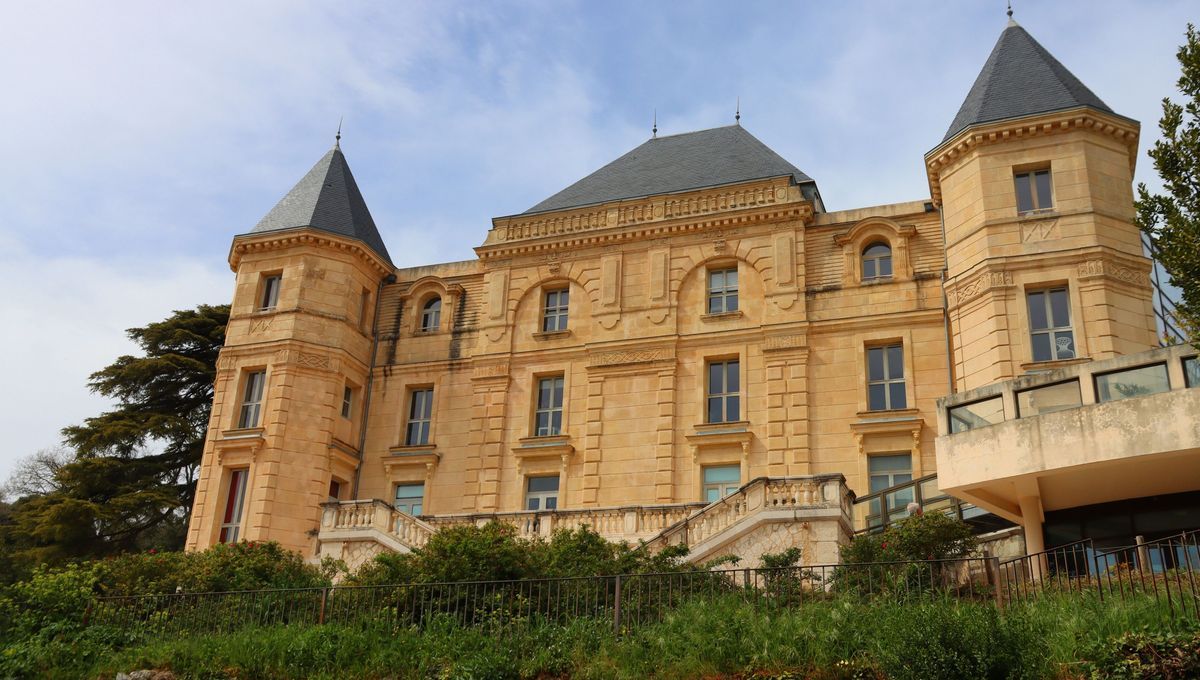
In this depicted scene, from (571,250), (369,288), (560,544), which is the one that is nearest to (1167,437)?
(560,544)

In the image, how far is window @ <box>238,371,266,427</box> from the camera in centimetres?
2873

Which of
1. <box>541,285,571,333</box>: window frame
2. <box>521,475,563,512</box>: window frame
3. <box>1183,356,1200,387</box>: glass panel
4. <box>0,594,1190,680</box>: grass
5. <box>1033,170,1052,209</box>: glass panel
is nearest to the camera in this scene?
<box>0,594,1190,680</box>: grass

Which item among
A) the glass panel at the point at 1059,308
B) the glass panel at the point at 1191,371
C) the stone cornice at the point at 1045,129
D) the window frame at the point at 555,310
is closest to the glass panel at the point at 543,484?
the window frame at the point at 555,310

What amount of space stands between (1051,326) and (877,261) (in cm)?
522

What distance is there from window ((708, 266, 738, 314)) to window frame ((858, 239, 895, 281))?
323 cm

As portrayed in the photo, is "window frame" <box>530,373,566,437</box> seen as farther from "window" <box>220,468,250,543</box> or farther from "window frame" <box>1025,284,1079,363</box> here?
"window frame" <box>1025,284,1079,363</box>

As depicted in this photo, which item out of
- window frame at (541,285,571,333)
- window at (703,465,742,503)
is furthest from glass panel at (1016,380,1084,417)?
window frame at (541,285,571,333)

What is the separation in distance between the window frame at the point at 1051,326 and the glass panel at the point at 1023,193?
2023mm

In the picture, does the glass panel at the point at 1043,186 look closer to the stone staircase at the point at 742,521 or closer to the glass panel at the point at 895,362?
the glass panel at the point at 895,362

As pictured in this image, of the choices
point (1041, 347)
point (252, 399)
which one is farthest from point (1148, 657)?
point (252, 399)

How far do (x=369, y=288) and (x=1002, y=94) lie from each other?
17949 mm

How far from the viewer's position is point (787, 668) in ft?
40.0

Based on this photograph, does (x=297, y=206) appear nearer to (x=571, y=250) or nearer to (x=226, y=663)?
(x=571, y=250)

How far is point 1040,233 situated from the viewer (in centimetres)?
2373
